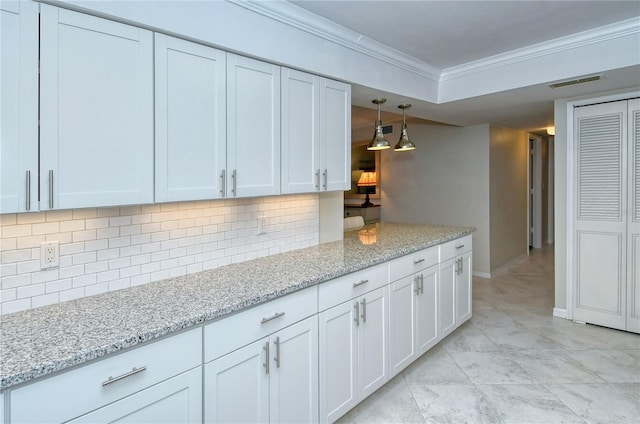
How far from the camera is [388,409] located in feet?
7.83

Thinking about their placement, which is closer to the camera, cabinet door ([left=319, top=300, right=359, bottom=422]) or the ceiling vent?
cabinet door ([left=319, top=300, right=359, bottom=422])

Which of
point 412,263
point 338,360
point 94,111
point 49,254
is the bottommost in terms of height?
point 338,360

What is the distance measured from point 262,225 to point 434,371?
1702 millimetres

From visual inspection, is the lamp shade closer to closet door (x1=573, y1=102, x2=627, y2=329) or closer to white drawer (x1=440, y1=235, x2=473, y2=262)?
white drawer (x1=440, y1=235, x2=473, y2=262)

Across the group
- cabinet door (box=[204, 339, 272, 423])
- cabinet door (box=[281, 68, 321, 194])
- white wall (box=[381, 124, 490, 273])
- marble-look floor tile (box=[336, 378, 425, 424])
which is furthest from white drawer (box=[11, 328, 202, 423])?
white wall (box=[381, 124, 490, 273])

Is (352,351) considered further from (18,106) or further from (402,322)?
(18,106)

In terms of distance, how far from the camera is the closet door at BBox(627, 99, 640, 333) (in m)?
3.33

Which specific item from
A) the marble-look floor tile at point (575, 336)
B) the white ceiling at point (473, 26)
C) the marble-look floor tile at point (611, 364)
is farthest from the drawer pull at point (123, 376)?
Result: the marble-look floor tile at point (575, 336)

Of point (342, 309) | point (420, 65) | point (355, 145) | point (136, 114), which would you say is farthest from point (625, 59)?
point (355, 145)

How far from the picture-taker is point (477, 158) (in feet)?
17.7

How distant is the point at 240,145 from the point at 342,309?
108 cm

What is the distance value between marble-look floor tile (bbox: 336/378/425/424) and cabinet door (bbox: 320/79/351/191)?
4.69 feet

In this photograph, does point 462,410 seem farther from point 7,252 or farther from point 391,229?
point 7,252

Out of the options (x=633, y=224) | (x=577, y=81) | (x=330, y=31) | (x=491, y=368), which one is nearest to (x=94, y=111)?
(x=330, y=31)
